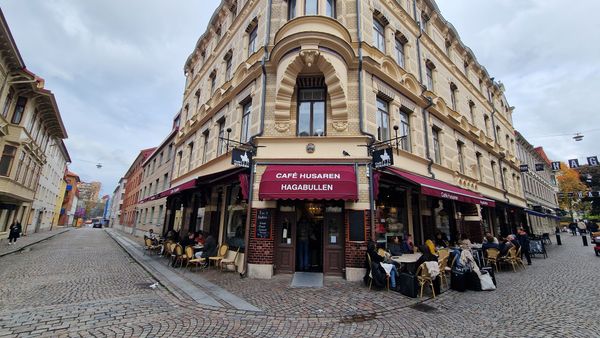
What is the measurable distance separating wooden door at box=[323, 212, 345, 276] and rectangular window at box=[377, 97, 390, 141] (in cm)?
387

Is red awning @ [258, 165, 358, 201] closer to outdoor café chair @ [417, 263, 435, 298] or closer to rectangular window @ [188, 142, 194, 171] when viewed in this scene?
outdoor café chair @ [417, 263, 435, 298]

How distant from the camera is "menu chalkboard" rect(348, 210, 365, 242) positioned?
8.59 meters

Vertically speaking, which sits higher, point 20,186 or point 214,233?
point 20,186

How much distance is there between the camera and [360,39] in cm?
1033

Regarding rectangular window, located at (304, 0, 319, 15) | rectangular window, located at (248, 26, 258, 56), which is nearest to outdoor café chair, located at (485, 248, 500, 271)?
rectangular window, located at (304, 0, 319, 15)

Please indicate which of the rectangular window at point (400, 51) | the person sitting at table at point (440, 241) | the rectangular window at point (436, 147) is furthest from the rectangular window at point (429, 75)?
the person sitting at table at point (440, 241)

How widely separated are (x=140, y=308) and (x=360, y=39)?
11.2 metres

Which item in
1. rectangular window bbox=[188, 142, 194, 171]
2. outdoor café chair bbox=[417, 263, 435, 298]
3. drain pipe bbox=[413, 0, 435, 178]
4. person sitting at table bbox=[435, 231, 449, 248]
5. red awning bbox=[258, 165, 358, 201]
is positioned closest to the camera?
outdoor café chair bbox=[417, 263, 435, 298]

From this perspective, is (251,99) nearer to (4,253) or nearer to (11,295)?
(11,295)

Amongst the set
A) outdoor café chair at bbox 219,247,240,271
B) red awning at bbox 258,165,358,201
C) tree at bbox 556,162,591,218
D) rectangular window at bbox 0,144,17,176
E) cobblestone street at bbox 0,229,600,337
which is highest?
tree at bbox 556,162,591,218

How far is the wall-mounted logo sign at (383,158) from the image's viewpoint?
27.7 ft

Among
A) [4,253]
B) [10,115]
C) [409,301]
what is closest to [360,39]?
[409,301]

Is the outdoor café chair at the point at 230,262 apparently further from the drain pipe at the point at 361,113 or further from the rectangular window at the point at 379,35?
the rectangular window at the point at 379,35

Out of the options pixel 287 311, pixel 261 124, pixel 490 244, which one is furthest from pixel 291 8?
pixel 490 244
